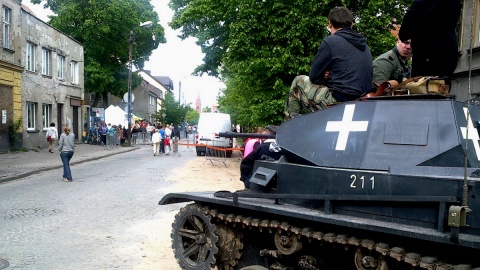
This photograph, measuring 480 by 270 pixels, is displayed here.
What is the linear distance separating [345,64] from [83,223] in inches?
227

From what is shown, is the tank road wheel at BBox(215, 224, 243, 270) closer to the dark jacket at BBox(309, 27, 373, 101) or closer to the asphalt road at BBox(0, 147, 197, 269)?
the asphalt road at BBox(0, 147, 197, 269)

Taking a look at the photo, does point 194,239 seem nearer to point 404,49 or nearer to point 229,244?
point 229,244

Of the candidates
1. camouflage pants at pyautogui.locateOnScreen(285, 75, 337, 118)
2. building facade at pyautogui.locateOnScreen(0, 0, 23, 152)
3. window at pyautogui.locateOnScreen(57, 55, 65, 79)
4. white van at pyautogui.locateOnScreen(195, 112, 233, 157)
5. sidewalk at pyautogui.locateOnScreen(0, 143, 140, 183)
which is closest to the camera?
camouflage pants at pyautogui.locateOnScreen(285, 75, 337, 118)

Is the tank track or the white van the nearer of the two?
the tank track

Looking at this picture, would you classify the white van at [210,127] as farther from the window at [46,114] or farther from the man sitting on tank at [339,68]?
the man sitting on tank at [339,68]

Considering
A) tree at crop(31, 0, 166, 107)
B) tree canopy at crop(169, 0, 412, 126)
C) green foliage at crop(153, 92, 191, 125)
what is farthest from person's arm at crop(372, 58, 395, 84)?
green foliage at crop(153, 92, 191, 125)

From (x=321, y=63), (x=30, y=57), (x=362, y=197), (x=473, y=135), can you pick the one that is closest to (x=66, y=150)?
(x=321, y=63)

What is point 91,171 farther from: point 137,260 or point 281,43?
point 137,260

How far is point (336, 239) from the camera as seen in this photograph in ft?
11.8

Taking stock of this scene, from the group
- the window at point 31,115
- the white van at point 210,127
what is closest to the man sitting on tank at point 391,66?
the white van at point 210,127

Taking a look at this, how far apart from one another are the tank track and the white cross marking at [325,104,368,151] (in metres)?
0.76

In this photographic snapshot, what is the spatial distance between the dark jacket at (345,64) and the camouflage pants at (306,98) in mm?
95

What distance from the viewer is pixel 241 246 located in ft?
15.7

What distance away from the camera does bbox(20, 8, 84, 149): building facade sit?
25.1 m
